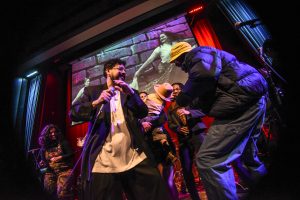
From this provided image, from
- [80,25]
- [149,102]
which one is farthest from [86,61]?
[149,102]

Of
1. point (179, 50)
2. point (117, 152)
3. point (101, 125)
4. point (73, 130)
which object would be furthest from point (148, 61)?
point (117, 152)

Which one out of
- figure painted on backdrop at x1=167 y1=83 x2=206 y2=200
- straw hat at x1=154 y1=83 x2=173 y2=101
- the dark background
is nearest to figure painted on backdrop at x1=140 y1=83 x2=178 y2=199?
straw hat at x1=154 y1=83 x2=173 y2=101

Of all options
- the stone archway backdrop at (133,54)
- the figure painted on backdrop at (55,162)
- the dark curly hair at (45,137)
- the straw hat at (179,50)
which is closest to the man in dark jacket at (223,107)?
the straw hat at (179,50)

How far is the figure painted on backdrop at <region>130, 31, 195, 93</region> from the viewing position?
9.77 ft

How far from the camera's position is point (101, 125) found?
4.66 feet

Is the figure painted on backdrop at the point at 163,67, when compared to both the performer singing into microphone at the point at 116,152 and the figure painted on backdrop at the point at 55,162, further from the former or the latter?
the performer singing into microphone at the point at 116,152

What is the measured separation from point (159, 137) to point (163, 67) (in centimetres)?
121

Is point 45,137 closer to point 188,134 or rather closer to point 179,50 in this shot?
point 188,134

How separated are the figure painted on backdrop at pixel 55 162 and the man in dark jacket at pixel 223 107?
188 cm

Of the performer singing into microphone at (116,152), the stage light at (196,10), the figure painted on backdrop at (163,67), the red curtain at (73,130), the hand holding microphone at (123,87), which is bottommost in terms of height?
the performer singing into microphone at (116,152)

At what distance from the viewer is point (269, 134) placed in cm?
191

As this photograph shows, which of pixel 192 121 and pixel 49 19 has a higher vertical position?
pixel 49 19

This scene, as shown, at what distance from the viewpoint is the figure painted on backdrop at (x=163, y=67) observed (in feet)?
9.77

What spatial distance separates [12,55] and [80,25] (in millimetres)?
1255
